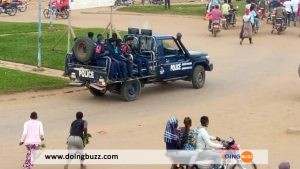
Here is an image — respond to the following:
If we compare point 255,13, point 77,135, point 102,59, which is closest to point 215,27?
point 255,13

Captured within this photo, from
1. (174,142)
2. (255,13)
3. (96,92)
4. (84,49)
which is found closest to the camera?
(174,142)

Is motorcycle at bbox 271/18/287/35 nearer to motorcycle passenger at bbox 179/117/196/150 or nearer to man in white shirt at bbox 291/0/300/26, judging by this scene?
man in white shirt at bbox 291/0/300/26

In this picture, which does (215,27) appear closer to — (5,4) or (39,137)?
(5,4)

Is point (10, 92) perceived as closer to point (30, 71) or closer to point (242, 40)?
point (30, 71)

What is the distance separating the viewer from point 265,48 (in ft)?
97.7

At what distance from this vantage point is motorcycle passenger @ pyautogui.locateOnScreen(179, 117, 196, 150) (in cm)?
1088

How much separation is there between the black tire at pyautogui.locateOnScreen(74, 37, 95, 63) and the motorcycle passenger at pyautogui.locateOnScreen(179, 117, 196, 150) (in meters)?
7.35

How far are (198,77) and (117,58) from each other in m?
3.71

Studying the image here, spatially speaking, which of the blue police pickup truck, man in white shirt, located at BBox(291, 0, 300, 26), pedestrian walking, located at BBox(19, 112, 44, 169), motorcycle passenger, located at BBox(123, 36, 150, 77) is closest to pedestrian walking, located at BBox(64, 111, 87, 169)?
pedestrian walking, located at BBox(19, 112, 44, 169)

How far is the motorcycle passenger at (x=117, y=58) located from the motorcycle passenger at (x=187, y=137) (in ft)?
23.5

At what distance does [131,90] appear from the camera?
1856 centimetres

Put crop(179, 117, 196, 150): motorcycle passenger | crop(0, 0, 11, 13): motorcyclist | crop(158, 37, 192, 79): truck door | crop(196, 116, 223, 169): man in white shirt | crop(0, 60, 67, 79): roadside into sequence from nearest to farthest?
1. crop(196, 116, 223, 169): man in white shirt
2. crop(179, 117, 196, 150): motorcycle passenger
3. crop(158, 37, 192, 79): truck door
4. crop(0, 60, 67, 79): roadside
5. crop(0, 0, 11, 13): motorcyclist

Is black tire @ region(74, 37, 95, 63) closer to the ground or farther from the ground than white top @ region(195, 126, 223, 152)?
farther from the ground

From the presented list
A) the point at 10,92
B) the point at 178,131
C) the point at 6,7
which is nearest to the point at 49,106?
the point at 10,92
